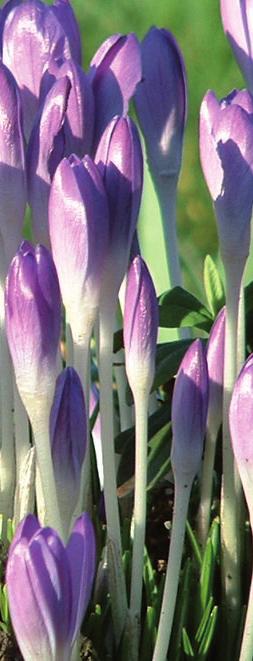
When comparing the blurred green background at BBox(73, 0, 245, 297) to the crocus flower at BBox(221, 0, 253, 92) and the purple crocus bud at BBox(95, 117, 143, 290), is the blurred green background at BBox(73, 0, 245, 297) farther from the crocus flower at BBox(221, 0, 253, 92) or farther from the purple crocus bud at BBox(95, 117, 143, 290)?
the purple crocus bud at BBox(95, 117, 143, 290)

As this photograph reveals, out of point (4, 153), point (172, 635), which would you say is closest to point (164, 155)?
point (4, 153)

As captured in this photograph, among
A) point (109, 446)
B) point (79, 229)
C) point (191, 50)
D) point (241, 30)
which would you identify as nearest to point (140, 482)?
point (109, 446)

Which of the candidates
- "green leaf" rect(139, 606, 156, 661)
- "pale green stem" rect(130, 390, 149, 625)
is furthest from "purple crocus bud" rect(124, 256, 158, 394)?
"green leaf" rect(139, 606, 156, 661)

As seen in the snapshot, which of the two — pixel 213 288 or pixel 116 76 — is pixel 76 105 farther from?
pixel 213 288

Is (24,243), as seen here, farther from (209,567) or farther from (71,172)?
(209,567)

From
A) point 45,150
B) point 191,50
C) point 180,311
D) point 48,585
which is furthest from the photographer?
point 191,50

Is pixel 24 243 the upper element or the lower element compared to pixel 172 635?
upper
